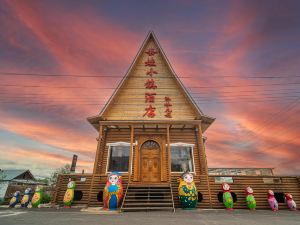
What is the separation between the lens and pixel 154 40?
15164mm

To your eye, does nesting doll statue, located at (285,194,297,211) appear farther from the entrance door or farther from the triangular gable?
the entrance door

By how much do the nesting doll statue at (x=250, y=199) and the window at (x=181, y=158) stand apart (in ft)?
11.2

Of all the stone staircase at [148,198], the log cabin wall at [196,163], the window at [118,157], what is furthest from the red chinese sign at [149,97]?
the stone staircase at [148,198]

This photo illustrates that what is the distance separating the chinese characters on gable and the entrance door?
2.13m

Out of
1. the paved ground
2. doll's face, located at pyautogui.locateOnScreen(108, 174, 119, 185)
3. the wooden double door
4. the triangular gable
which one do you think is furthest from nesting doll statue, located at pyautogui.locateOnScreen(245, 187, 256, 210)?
doll's face, located at pyautogui.locateOnScreen(108, 174, 119, 185)

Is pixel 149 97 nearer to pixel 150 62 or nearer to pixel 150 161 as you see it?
pixel 150 62

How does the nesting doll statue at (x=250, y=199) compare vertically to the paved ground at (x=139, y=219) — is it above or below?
above

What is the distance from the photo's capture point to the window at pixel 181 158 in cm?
1220

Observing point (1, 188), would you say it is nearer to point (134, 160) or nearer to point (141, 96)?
point (134, 160)

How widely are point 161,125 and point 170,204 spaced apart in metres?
4.94

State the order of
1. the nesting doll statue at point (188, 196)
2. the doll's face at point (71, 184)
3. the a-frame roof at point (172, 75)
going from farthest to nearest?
the a-frame roof at point (172, 75) < the doll's face at point (71, 184) < the nesting doll statue at point (188, 196)

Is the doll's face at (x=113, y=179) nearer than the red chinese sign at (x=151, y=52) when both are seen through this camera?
Yes

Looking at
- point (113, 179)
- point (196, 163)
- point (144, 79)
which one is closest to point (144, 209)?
point (113, 179)

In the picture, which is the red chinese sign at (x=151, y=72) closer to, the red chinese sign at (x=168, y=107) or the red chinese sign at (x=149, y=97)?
the red chinese sign at (x=149, y=97)
